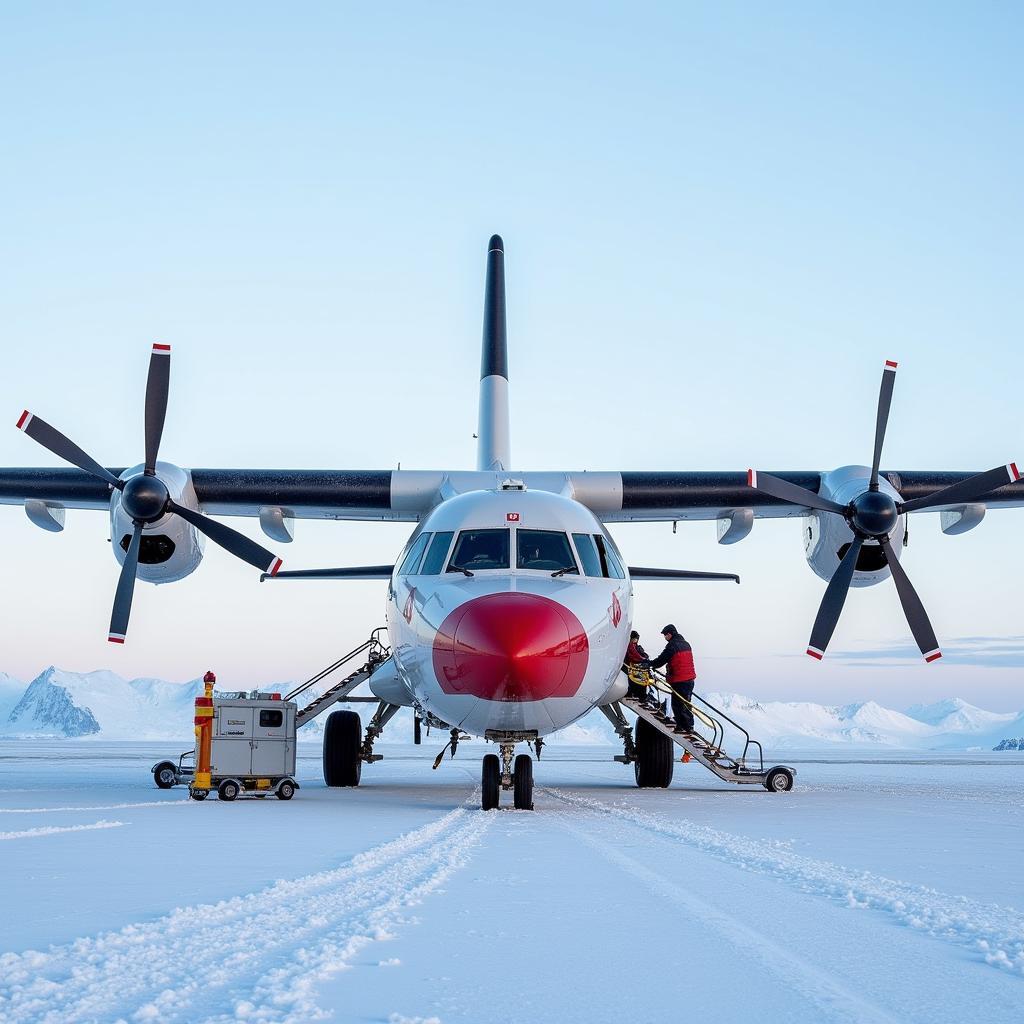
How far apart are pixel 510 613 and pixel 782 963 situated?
6.05 meters

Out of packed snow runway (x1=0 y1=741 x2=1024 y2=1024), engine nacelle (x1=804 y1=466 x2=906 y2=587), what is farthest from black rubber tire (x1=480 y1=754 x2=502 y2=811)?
engine nacelle (x1=804 y1=466 x2=906 y2=587)

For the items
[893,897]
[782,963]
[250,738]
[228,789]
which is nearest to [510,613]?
[228,789]

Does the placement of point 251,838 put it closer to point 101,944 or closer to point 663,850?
point 663,850

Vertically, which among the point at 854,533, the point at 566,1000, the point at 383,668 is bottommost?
the point at 566,1000

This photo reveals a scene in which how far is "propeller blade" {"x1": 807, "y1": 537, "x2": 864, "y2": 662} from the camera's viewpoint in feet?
50.1

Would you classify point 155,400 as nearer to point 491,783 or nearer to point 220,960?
point 491,783

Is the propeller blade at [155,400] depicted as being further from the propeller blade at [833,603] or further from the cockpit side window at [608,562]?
the propeller blade at [833,603]

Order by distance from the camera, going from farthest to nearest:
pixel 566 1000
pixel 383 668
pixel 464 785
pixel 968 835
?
pixel 464 785 → pixel 383 668 → pixel 968 835 → pixel 566 1000

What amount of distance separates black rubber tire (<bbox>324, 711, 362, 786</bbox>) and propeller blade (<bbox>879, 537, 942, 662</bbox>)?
7.62 metres

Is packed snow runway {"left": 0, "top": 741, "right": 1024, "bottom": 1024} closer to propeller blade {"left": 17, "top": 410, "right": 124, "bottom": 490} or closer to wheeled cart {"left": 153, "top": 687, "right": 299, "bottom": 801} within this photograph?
wheeled cart {"left": 153, "top": 687, "right": 299, "bottom": 801}

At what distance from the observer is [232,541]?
51.1ft

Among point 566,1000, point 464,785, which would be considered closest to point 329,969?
point 566,1000

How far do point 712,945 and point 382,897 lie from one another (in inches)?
69.1

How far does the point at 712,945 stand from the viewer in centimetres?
436
